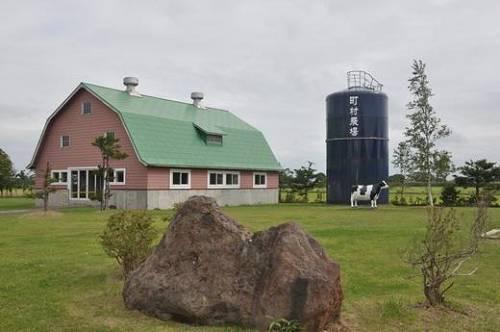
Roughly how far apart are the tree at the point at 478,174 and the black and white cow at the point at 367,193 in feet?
24.6

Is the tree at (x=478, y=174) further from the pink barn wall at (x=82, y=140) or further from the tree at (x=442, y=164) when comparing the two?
the pink barn wall at (x=82, y=140)

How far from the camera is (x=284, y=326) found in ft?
18.9

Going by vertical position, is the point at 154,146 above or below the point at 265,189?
above

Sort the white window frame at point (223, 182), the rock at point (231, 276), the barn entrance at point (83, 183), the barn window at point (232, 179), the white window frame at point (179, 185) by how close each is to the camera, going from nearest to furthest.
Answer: the rock at point (231, 276) → the white window frame at point (179, 185) → the barn entrance at point (83, 183) → the white window frame at point (223, 182) → the barn window at point (232, 179)

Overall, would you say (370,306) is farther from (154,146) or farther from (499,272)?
(154,146)

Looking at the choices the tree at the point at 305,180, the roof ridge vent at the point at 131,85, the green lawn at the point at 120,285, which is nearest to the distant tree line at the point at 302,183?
the tree at the point at 305,180

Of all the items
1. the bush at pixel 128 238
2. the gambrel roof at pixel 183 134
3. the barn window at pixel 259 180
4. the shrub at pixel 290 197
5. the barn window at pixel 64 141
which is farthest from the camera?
the shrub at pixel 290 197

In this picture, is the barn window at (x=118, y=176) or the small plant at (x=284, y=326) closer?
the small plant at (x=284, y=326)

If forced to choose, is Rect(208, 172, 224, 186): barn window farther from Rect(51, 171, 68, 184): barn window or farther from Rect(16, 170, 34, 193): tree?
Rect(16, 170, 34, 193): tree

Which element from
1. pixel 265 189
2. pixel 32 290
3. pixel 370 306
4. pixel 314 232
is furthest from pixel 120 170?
pixel 370 306

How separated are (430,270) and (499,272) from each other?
3574 mm

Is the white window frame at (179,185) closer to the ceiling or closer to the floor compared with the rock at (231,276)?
closer to the ceiling

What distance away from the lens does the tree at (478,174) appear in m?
35.2

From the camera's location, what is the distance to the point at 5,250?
1201cm
